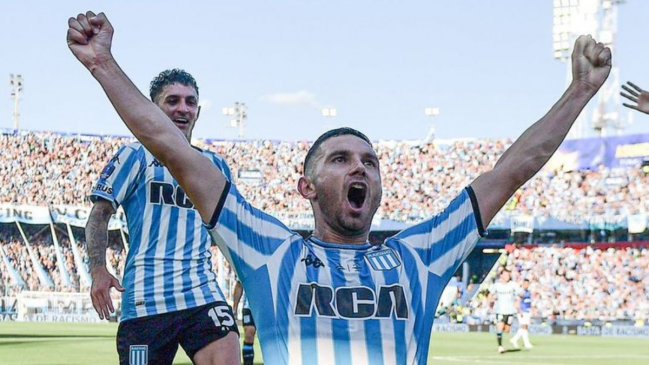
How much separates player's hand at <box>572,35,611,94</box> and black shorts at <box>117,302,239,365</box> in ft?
10.6

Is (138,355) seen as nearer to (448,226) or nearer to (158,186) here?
(158,186)

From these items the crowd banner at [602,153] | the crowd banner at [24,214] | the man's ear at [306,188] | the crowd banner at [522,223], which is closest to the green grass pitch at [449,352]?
the man's ear at [306,188]

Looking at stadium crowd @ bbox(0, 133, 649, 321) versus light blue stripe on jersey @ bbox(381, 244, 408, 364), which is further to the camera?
stadium crowd @ bbox(0, 133, 649, 321)

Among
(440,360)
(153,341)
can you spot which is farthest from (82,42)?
(440,360)

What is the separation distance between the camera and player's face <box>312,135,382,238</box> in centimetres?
391

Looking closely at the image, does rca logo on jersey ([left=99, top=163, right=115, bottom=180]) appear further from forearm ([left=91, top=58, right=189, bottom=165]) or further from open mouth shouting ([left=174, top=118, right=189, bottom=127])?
forearm ([left=91, top=58, right=189, bottom=165])

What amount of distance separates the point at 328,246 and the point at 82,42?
1.20 metres

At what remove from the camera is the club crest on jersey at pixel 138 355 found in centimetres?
658

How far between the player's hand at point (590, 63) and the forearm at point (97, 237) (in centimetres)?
340

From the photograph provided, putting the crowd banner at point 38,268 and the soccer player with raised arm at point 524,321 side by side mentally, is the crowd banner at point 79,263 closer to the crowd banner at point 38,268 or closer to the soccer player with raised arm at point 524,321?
the crowd banner at point 38,268

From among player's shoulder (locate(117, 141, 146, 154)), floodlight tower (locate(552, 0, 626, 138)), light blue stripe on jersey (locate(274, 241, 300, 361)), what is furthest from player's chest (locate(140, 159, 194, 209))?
floodlight tower (locate(552, 0, 626, 138))

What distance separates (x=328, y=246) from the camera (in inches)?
157

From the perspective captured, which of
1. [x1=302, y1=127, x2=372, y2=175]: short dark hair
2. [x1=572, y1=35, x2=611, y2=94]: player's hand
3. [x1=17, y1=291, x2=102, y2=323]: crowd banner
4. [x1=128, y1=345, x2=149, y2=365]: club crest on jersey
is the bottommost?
[x1=17, y1=291, x2=102, y2=323]: crowd banner

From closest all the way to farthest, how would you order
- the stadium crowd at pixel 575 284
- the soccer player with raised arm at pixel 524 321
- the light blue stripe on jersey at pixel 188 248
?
the light blue stripe on jersey at pixel 188 248
the soccer player with raised arm at pixel 524 321
the stadium crowd at pixel 575 284
